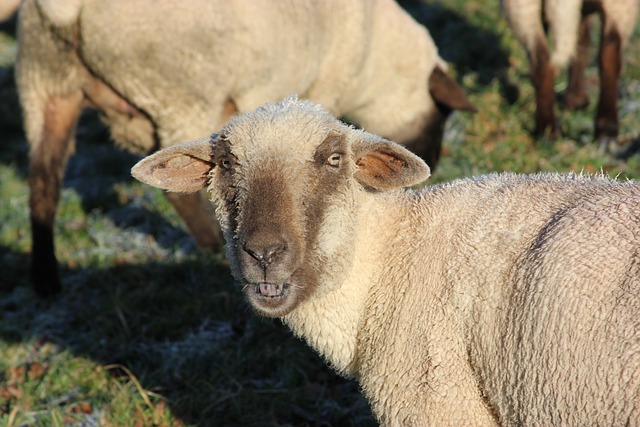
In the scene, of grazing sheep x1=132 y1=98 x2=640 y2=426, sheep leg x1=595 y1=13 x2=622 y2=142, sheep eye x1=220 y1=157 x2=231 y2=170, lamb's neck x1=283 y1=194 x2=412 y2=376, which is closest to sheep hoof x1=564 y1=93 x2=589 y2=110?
sheep leg x1=595 y1=13 x2=622 y2=142

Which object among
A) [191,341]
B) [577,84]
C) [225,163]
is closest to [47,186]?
[191,341]

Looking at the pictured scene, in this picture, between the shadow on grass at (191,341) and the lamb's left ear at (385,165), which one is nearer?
the lamb's left ear at (385,165)

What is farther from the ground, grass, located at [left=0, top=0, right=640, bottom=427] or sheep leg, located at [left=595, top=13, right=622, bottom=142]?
sheep leg, located at [left=595, top=13, right=622, bottom=142]

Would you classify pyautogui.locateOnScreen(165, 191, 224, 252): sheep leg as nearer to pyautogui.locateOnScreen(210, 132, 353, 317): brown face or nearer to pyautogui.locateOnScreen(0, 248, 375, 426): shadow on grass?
pyautogui.locateOnScreen(0, 248, 375, 426): shadow on grass

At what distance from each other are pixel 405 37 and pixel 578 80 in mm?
1834

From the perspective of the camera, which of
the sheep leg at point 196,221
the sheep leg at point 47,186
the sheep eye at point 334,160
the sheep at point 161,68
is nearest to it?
the sheep eye at point 334,160

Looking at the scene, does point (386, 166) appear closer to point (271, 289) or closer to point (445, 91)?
point (271, 289)

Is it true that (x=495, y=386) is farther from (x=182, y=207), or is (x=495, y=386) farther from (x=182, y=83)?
(x=182, y=207)

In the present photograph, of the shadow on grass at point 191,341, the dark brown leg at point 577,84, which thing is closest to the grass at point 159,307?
the shadow on grass at point 191,341

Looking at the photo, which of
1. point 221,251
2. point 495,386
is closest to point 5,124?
point 221,251

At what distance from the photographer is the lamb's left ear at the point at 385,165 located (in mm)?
3104

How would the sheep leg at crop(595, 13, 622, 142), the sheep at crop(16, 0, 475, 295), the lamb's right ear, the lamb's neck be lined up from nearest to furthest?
the lamb's neck → the lamb's right ear → the sheep at crop(16, 0, 475, 295) → the sheep leg at crop(595, 13, 622, 142)

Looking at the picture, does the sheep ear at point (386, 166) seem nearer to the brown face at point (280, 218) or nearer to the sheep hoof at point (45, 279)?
the brown face at point (280, 218)

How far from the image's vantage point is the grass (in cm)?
431
